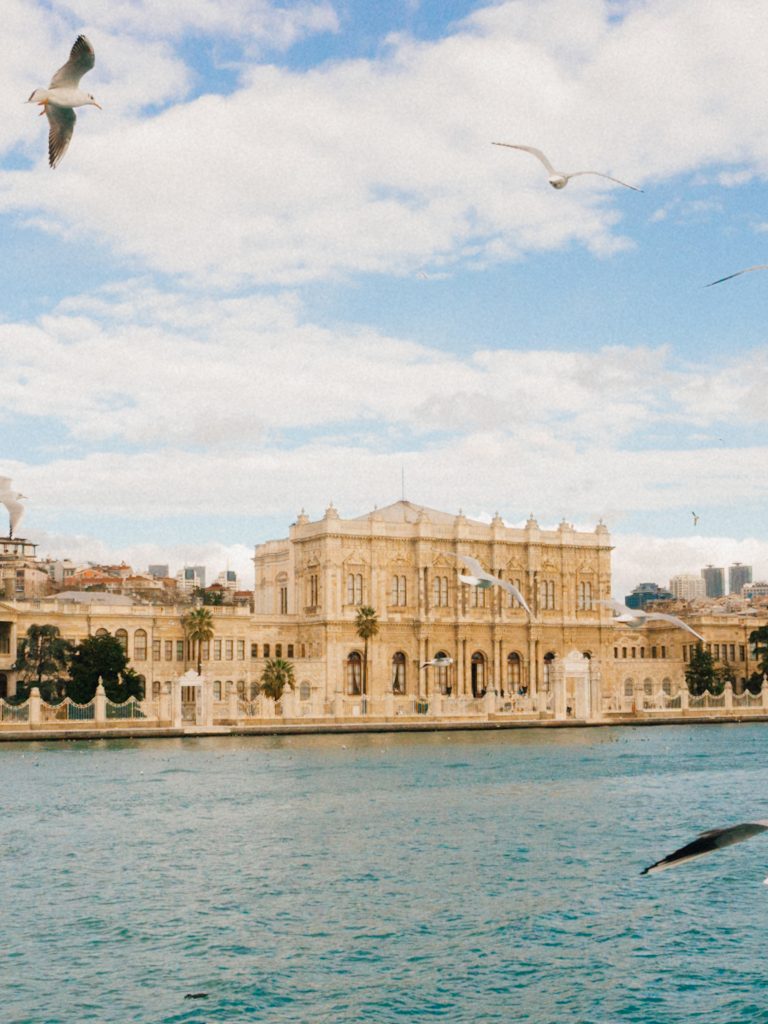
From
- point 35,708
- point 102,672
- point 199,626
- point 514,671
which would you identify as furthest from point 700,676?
Result: point 35,708

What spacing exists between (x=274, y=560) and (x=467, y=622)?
11595mm

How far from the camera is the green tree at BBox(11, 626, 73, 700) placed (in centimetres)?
6100

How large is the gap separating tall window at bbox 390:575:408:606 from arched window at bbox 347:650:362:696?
12.1 ft

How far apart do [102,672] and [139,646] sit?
9940mm

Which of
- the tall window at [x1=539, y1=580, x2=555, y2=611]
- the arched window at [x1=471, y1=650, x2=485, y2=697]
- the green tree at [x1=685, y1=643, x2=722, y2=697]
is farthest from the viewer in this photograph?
the green tree at [x1=685, y1=643, x2=722, y2=697]

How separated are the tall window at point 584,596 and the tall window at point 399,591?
11.2m

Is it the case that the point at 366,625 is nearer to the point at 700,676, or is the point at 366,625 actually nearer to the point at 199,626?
the point at 199,626

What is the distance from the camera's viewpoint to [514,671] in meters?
79.8

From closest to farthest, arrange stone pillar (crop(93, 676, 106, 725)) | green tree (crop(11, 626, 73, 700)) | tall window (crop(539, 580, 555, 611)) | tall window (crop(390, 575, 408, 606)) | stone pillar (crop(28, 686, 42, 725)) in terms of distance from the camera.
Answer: stone pillar (crop(28, 686, 42, 725)) → stone pillar (crop(93, 676, 106, 725)) → green tree (crop(11, 626, 73, 700)) → tall window (crop(390, 575, 408, 606)) → tall window (crop(539, 580, 555, 611))

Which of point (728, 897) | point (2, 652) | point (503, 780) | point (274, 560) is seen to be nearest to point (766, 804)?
point (503, 780)

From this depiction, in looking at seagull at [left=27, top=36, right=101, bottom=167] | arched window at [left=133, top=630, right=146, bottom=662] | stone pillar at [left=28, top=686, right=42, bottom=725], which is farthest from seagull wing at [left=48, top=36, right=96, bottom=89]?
arched window at [left=133, top=630, right=146, bottom=662]

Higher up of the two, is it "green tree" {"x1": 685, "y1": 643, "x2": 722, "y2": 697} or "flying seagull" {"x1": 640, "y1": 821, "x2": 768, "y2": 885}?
"green tree" {"x1": 685, "y1": 643, "x2": 722, "y2": 697}

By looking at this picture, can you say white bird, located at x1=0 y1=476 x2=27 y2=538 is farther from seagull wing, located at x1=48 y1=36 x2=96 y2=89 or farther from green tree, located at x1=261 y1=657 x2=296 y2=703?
green tree, located at x1=261 y1=657 x2=296 y2=703

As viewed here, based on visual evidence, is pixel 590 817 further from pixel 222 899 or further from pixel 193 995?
pixel 193 995
